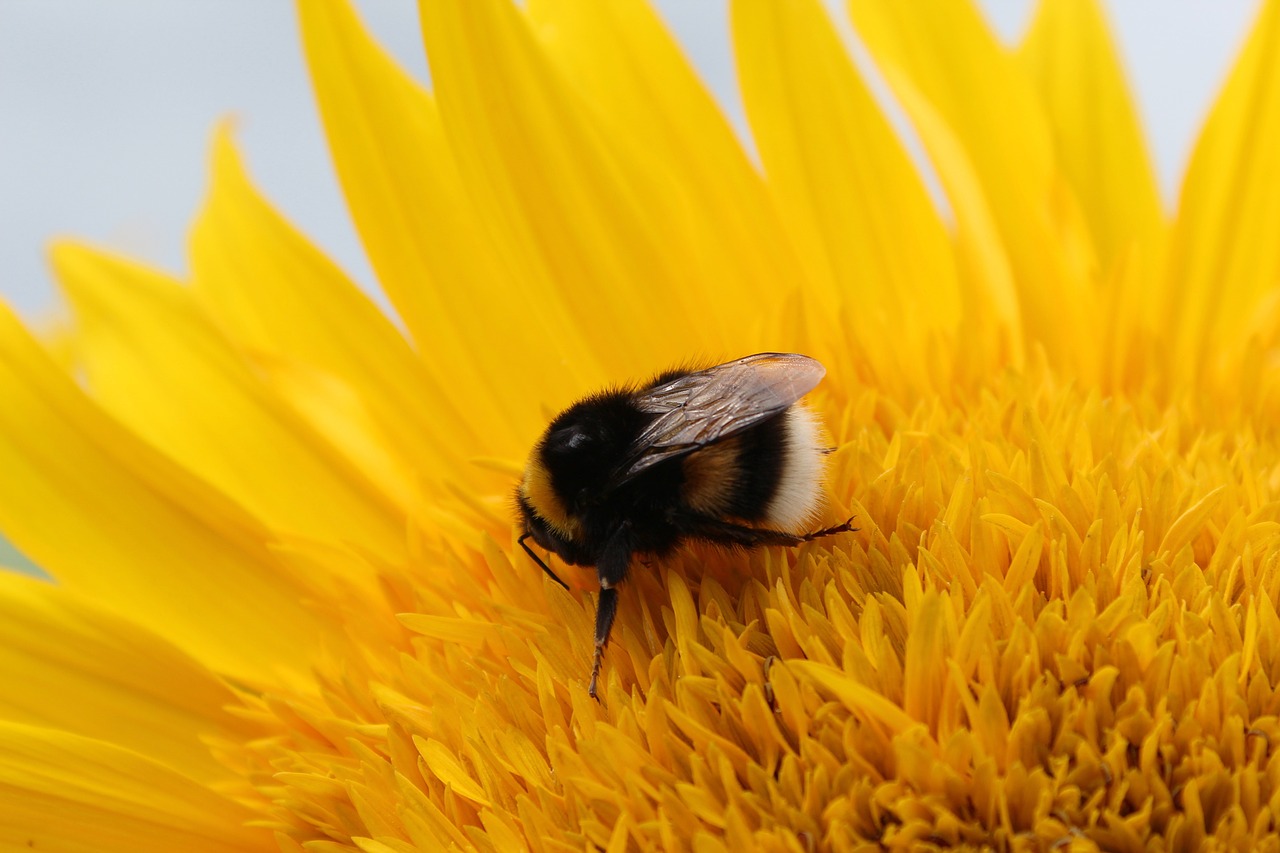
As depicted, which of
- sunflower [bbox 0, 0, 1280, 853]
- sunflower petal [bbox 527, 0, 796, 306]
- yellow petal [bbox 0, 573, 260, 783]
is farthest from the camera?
sunflower petal [bbox 527, 0, 796, 306]

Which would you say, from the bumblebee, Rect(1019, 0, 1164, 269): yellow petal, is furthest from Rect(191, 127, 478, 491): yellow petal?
Rect(1019, 0, 1164, 269): yellow petal

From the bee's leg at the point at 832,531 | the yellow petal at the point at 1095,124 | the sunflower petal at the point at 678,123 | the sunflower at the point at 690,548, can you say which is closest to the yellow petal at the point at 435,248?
the sunflower at the point at 690,548

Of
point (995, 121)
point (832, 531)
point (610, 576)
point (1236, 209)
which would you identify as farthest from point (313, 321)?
point (1236, 209)

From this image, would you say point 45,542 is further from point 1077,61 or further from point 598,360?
point 1077,61

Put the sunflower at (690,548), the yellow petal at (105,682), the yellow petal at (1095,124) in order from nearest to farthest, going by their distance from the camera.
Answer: the sunflower at (690,548) < the yellow petal at (105,682) < the yellow petal at (1095,124)

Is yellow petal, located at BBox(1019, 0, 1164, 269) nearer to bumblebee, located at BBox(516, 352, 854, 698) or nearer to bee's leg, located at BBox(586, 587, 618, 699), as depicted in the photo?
bumblebee, located at BBox(516, 352, 854, 698)

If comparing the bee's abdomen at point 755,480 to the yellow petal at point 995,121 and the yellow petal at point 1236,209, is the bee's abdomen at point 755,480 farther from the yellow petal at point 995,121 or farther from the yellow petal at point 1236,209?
the yellow petal at point 1236,209
